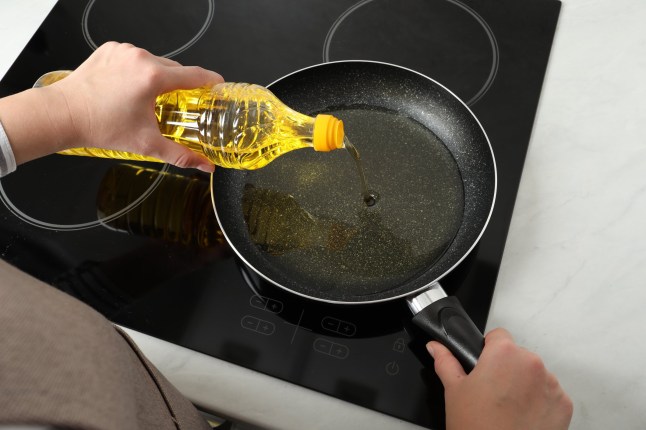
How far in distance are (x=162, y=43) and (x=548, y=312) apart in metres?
0.71

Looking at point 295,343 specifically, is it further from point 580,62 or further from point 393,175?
Result: point 580,62

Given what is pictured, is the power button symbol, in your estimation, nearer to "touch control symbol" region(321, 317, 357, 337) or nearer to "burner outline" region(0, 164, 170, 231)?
"touch control symbol" region(321, 317, 357, 337)

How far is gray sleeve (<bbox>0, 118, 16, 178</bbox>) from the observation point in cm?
63

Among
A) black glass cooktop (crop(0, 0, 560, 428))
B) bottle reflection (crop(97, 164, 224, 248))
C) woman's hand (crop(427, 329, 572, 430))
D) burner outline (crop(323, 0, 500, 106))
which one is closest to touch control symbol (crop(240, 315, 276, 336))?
black glass cooktop (crop(0, 0, 560, 428))

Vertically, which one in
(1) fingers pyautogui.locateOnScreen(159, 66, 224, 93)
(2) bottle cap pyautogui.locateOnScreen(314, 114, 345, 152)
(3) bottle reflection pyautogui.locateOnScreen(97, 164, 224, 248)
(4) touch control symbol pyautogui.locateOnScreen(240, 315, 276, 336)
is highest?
(1) fingers pyautogui.locateOnScreen(159, 66, 224, 93)

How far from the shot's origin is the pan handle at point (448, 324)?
623mm

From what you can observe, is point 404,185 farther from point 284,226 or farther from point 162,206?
point 162,206

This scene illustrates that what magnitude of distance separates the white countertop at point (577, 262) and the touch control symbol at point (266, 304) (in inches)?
3.2

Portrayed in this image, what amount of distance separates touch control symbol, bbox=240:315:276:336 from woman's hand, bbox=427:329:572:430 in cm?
23

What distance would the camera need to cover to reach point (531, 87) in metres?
0.84

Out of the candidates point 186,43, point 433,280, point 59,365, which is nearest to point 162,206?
point 186,43

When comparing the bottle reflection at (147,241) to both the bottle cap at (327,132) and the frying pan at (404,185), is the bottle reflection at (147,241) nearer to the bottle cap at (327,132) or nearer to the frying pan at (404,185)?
the frying pan at (404,185)

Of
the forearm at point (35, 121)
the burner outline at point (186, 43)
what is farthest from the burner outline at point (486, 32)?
the forearm at point (35, 121)

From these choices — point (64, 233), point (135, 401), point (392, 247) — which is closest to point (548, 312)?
point (392, 247)
